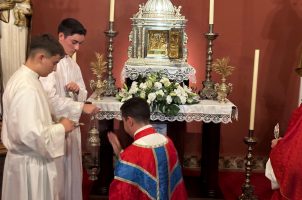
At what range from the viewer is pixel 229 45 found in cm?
579

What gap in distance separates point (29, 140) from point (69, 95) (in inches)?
48.7

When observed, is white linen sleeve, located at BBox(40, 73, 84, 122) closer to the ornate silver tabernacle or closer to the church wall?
the ornate silver tabernacle

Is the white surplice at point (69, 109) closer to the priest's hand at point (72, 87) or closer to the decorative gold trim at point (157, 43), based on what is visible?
the priest's hand at point (72, 87)

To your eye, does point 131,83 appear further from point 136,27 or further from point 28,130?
point 28,130

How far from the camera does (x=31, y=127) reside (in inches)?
113

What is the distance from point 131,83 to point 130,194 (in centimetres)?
231

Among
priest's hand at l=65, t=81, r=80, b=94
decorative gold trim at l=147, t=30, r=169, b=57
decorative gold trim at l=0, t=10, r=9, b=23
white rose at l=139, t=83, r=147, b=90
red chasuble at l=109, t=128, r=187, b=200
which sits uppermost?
decorative gold trim at l=0, t=10, r=9, b=23

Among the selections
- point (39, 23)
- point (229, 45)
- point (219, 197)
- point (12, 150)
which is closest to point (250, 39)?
point (229, 45)

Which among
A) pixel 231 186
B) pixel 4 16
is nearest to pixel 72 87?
pixel 4 16

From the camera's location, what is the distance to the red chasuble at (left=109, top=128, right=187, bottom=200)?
2930 mm

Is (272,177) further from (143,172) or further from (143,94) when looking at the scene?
(143,94)

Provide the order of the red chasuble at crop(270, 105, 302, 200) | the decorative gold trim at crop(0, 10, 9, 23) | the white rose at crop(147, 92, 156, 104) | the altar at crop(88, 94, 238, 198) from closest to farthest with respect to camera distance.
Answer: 1. the red chasuble at crop(270, 105, 302, 200)
2. the white rose at crop(147, 92, 156, 104)
3. the altar at crop(88, 94, 238, 198)
4. the decorative gold trim at crop(0, 10, 9, 23)

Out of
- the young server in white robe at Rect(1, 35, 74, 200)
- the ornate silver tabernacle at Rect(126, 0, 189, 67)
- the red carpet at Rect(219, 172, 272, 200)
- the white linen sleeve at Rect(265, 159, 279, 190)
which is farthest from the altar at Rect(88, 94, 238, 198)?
the young server in white robe at Rect(1, 35, 74, 200)

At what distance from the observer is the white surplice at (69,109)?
372cm
